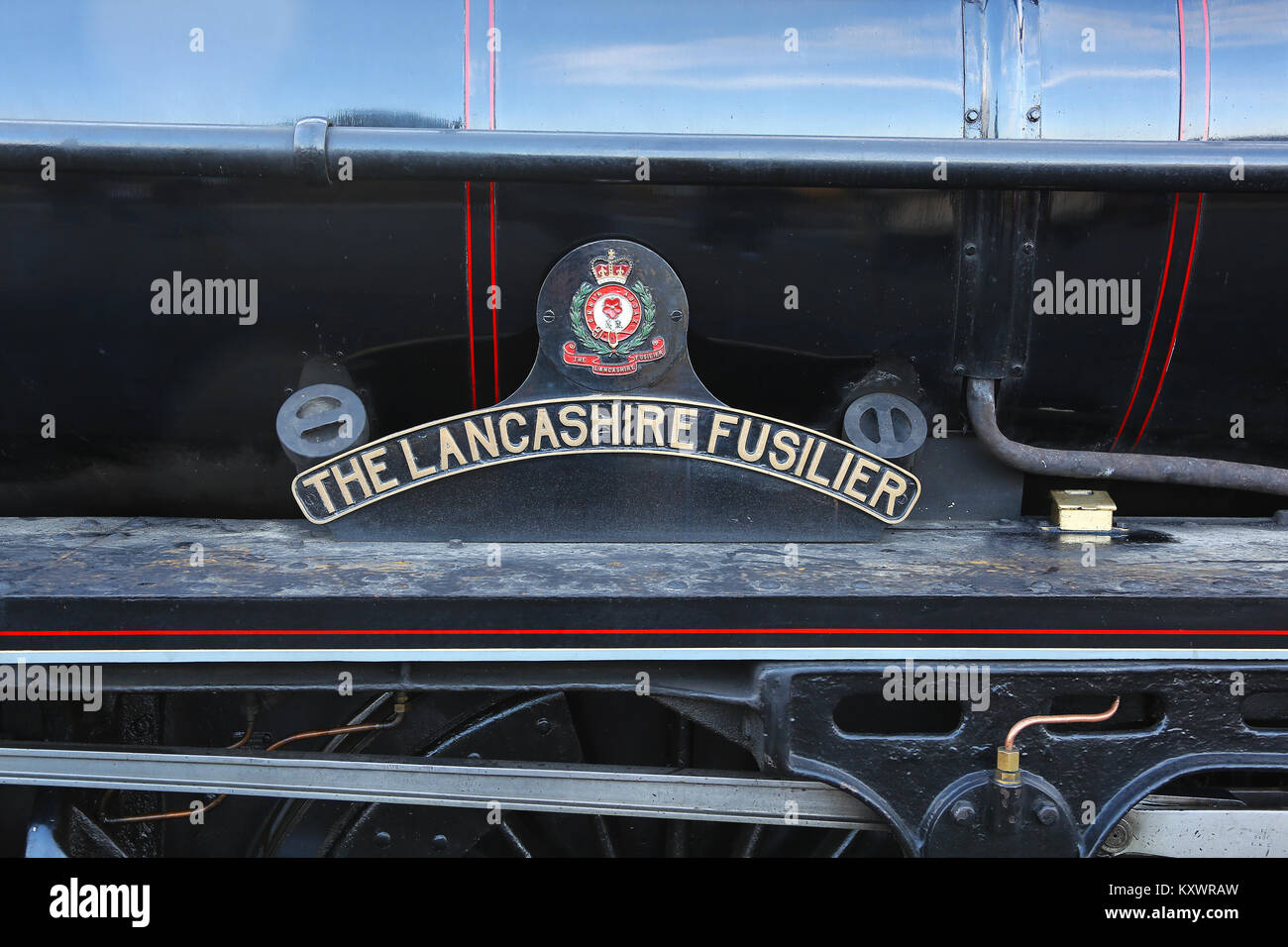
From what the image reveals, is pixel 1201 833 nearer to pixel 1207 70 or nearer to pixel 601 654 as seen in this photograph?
pixel 601 654

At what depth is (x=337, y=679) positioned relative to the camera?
1805mm

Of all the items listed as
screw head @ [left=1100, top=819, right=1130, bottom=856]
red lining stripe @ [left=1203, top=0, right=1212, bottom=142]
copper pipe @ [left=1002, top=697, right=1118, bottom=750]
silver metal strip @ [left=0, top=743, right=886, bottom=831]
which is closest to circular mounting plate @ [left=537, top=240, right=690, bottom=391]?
silver metal strip @ [left=0, top=743, right=886, bottom=831]

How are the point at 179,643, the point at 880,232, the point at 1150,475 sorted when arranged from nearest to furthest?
the point at 179,643 → the point at 880,232 → the point at 1150,475

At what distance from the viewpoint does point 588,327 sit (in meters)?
1.91

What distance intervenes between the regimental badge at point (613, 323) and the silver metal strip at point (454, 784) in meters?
0.74

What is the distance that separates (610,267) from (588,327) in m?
0.11

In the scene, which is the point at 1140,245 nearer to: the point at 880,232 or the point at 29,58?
the point at 880,232

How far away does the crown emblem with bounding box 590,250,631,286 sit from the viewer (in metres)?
1.89

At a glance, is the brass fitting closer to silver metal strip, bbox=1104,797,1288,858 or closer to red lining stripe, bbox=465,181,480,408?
silver metal strip, bbox=1104,797,1288,858

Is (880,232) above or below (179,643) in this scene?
above

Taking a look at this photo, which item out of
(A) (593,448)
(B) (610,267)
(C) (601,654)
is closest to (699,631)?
(C) (601,654)

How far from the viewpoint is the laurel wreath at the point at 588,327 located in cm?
190
